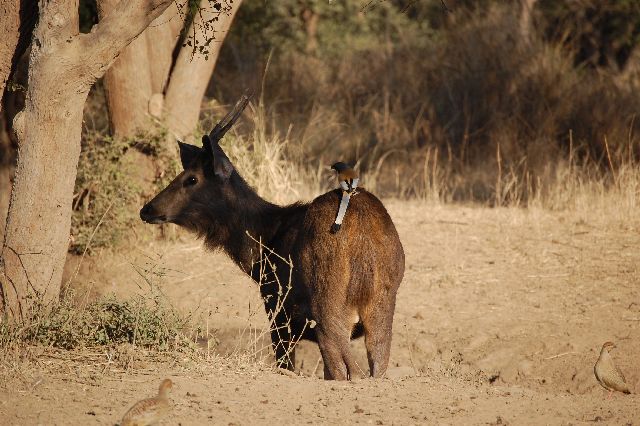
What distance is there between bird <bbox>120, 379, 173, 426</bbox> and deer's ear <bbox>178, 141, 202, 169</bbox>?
11.0 feet

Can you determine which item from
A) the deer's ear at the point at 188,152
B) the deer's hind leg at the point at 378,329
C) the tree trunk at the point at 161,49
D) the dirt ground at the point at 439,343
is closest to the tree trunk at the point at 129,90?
the tree trunk at the point at 161,49

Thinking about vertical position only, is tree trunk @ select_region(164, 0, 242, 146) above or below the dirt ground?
above

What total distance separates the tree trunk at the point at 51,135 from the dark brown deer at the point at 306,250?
138cm

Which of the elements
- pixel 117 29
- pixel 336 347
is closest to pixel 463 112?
pixel 336 347

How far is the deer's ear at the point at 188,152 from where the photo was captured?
8184 mm

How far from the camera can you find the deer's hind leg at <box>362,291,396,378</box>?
682 centimetres

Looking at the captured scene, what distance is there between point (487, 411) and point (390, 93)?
1284cm

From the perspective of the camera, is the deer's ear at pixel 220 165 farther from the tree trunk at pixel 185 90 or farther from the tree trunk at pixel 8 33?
the tree trunk at pixel 185 90

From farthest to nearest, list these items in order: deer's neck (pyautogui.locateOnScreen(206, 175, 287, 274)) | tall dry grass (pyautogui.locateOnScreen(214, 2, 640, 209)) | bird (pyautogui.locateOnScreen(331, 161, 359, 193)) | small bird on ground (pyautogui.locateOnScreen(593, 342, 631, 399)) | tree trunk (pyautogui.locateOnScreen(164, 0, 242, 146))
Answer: tall dry grass (pyautogui.locateOnScreen(214, 2, 640, 209)) → tree trunk (pyautogui.locateOnScreen(164, 0, 242, 146)) → deer's neck (pyautogui.locateOnScreen(206, 175, 287, 274)) → bird (pyautogui.locateOnScreen(331, 161, 359, 193)) → small bird on ground (pyautogui.locateOnScreen(593, 342, 631, 399))

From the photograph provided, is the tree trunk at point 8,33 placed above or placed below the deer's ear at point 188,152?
above

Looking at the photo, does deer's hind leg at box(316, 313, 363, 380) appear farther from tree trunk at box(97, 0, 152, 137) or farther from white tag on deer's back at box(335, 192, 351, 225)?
tree trunk at box(97, 0, 152, 137)

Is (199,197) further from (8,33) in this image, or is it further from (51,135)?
(8,33)

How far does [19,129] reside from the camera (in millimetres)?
6723

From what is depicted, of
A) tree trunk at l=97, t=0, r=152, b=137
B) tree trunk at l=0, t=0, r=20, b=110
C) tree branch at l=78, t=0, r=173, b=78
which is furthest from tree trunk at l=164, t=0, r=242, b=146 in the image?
tree branch at l=78, t=0, r=173, b=78
